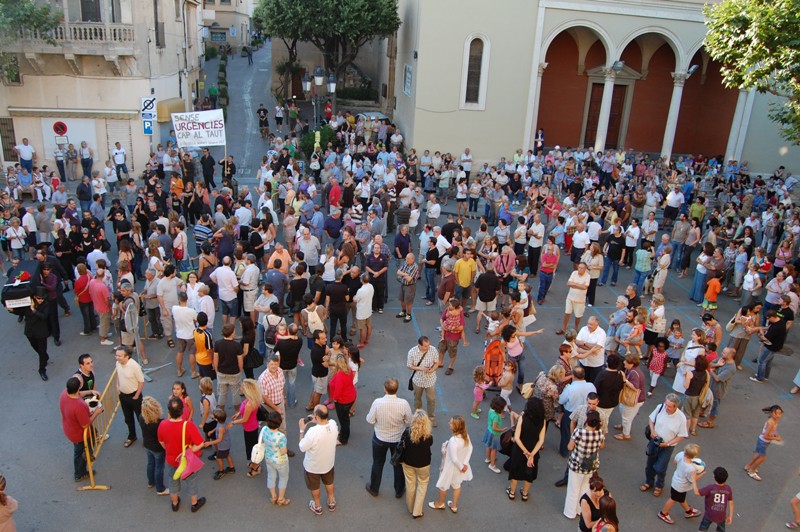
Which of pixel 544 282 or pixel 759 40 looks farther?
pixel 759 40

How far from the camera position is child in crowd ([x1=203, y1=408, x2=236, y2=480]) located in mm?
7651

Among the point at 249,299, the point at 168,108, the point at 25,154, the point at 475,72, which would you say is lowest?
the point at 249,299

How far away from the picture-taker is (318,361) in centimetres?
923

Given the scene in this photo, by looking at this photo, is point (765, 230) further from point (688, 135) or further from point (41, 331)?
point (41, 331)

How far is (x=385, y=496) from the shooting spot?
8094 millimetres

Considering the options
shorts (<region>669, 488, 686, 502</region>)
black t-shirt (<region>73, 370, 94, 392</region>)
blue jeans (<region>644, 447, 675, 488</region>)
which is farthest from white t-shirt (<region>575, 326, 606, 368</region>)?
black t-shirt (<region>73, 370, 94, 392</region>)

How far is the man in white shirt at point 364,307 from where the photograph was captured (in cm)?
1110

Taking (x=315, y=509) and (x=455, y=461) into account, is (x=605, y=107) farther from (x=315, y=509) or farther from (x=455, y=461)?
(x=315, y=509)

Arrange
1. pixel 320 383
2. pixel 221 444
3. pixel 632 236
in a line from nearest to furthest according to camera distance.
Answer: pixel 221 444 < pixel 320 383 < pixel 632 236

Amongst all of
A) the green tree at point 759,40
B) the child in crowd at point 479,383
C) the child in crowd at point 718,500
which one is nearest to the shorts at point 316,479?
the child in crowd at point 479,383

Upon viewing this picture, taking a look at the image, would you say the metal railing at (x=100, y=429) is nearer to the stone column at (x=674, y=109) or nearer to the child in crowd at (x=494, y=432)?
the child in crowd at (x=494, y=432)

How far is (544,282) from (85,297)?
9098mm

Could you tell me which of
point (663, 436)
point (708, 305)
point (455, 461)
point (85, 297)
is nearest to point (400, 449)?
point (455, 461)

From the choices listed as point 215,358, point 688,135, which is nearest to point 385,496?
point 215,358
